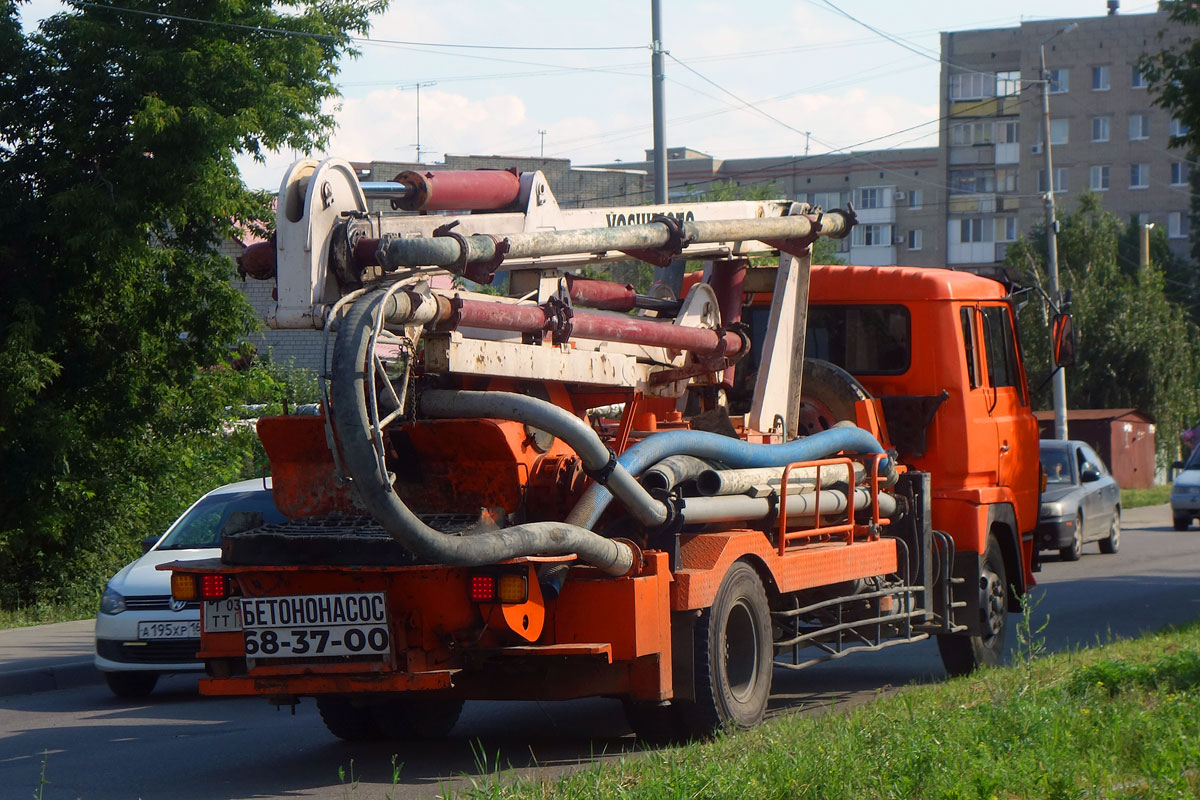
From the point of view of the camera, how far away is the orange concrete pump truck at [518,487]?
20.9 ft

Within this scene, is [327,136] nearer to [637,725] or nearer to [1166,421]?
[637,725]

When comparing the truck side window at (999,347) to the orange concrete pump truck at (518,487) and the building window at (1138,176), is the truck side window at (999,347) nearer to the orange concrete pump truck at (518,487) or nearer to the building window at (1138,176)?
the orange concrete pump truck at (518,487)

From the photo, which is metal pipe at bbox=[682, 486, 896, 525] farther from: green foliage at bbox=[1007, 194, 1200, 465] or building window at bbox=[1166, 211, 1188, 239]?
building window at bbox=[1166, 211, 1188, 239]

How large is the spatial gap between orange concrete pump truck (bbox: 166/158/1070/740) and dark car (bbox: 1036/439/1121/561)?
12738 mm

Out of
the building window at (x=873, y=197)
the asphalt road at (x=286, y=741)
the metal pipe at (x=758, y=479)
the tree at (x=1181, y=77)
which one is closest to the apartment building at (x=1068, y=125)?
the building window at (x=873, y=197)

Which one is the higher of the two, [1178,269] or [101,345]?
[1178,269]

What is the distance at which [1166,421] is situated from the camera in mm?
45719

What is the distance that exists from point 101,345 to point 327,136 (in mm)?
3487

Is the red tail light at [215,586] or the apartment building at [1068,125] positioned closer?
the red tail light at [215,586]

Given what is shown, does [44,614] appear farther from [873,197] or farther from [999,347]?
[873,197]

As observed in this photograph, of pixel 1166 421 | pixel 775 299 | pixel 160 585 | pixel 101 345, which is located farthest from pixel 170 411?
pixel 1166 421

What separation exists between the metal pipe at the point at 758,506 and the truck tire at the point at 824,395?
84 cm

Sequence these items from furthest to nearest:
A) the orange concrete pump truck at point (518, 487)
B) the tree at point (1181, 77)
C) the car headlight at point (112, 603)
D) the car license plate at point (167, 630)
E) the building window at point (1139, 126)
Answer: the building window at point (1139, 126)
the tree at point (1181, 77)
the car headlight at point (112, 603)
the car license plate at point (167, 630)
the orange concrete pump truck at point (518, 487)

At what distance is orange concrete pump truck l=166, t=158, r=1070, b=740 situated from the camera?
6.36 meters
